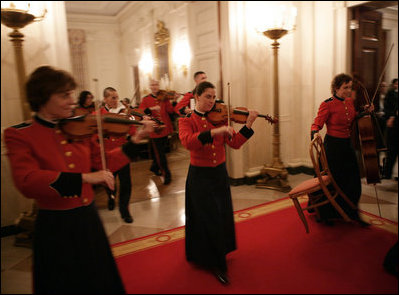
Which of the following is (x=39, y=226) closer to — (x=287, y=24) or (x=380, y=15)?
(x=287, y=24)

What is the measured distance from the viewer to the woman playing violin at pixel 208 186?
1906mm

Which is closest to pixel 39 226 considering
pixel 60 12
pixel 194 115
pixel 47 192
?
pixel 47 192

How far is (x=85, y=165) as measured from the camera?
1324 millimetres

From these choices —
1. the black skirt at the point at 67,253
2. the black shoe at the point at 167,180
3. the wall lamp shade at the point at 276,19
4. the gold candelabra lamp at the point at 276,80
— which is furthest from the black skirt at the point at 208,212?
the wall lamp shade at the point at 276,19

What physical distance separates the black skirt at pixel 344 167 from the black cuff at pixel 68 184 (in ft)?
5.04

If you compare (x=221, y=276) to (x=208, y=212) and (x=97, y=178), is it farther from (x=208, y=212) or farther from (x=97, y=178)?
(x=97, y=178)

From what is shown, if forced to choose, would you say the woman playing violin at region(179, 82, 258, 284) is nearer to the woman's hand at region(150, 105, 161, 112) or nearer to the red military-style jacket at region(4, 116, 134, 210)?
the woman's hand at region(150, 105, 161, 112)

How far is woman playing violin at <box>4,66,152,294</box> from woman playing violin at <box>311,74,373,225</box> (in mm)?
1202

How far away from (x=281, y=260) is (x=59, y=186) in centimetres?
153

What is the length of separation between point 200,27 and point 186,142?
1294 mm

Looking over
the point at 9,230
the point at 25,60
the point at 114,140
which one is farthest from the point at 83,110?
the point at 9,230

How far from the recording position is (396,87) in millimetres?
2945

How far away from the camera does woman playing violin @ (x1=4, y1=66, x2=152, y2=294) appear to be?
1.16 m

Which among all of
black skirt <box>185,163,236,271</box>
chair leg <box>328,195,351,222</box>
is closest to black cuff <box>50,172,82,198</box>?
black skirt <box>185,163,236,271</box>
